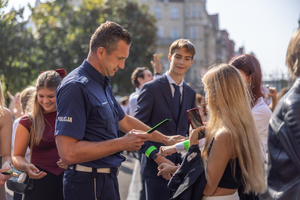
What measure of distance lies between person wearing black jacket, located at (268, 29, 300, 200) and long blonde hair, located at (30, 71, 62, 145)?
238cm

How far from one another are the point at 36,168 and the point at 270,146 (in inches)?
88.6

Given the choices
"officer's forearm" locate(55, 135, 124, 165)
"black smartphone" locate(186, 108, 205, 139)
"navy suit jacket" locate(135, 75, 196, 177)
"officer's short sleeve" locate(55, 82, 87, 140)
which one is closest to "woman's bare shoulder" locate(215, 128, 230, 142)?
"black smartphone" locate(186, 108, 205, 139)

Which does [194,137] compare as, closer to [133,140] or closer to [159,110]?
[133,140]

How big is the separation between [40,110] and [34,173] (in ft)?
2.42

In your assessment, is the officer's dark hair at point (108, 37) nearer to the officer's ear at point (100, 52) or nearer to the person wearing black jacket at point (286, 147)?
the officer's ear at point (100, 52)

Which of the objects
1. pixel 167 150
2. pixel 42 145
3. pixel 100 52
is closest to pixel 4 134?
pixel 42 145

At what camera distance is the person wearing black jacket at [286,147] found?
2.12m

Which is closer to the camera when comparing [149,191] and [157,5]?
[149,191]

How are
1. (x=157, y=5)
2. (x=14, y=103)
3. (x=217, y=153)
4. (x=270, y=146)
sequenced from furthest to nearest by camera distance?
(x=157, y=5) → (x=14, y=103) → (x=217, y=153) → (x=270, y=146)

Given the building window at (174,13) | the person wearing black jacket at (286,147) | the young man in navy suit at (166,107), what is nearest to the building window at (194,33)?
the building window at (174,13)

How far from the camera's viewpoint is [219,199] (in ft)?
8.98

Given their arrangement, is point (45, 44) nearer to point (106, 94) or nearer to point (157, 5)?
point (106, 94)

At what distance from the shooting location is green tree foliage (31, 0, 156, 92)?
25.5 metres

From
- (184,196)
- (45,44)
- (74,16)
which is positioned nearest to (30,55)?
(45,44)
